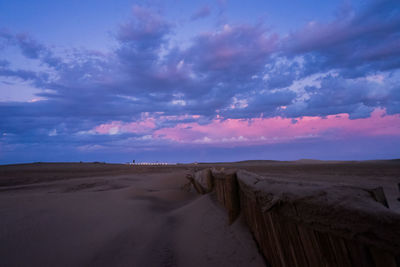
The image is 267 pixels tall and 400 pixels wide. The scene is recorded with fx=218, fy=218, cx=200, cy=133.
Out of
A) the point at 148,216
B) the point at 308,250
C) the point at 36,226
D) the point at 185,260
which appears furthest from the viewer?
the point at 148,216

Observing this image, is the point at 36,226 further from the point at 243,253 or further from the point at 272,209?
the point at 272,209

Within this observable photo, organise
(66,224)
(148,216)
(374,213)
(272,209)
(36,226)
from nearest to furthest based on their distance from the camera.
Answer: (374,213) < (272,209) < (36,226) < (66,224) < (148,216)

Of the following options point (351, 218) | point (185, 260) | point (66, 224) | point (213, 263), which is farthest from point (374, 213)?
point (66, 224)

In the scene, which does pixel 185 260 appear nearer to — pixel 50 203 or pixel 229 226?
pixel 229 226

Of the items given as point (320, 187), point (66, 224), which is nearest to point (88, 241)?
point (66, 224)

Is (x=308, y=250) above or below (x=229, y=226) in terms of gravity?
above

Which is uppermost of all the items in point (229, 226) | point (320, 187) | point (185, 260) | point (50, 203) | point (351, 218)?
point (320, 187)

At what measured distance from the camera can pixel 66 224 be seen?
326 centimetres

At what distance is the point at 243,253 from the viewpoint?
2.39 m

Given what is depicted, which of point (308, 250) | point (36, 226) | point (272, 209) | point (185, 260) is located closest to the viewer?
point (308, 250)

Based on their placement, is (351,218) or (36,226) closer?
(351,218)

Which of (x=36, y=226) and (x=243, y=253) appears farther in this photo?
(x=36, y=226)

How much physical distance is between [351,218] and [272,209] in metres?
0.67

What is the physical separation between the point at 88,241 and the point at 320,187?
2768mm
